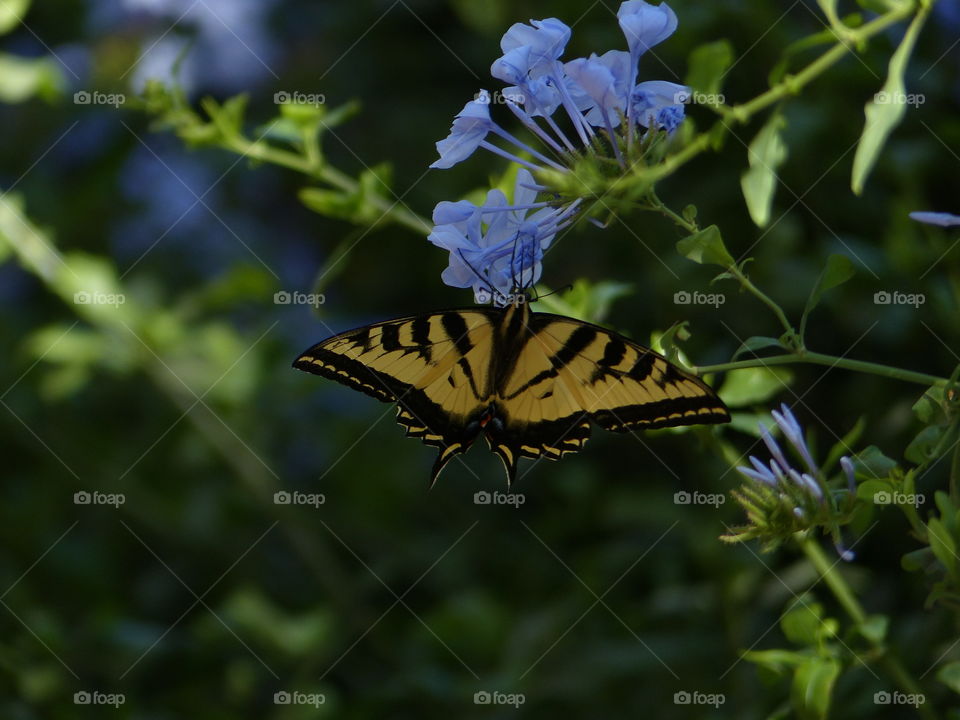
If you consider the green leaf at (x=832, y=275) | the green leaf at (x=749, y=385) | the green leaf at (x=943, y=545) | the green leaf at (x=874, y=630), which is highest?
the green leaf at (x=832, y=275)

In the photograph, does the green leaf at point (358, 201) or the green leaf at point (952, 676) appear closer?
the green leaf at point (952, 676)

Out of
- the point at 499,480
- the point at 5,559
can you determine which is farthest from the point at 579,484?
the point at 5,559

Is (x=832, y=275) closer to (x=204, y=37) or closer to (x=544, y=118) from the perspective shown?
(x=544, y=118)

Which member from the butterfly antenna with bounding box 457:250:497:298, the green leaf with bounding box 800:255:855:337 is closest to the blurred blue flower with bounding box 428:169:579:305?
the butterfly antenna with bounding box 457:250:497:298

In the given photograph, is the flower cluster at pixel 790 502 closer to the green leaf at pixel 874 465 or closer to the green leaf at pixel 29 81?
the green leaf at pixel 874 465

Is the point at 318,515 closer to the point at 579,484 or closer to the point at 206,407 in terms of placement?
the point at 206,407

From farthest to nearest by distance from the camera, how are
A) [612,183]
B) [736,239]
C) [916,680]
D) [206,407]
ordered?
[206,407]
[736,239]
[916,680]
[612,183]

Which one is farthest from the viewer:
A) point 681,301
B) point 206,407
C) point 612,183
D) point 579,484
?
point 206,407

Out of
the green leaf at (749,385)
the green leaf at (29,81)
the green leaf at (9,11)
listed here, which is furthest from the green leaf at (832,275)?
the green leaf at (9,11)
